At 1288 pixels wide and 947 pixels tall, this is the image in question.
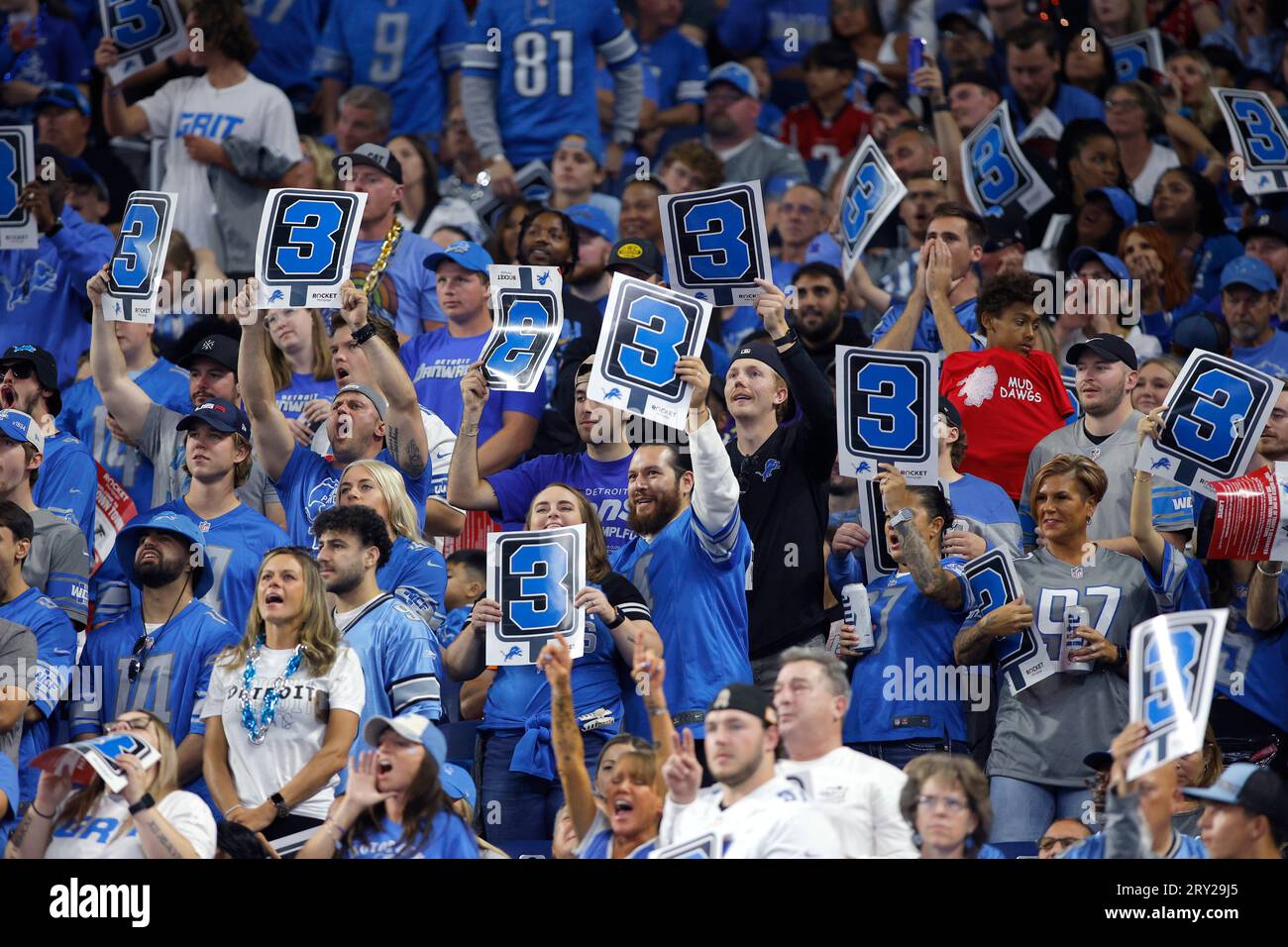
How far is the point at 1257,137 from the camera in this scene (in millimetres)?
9820

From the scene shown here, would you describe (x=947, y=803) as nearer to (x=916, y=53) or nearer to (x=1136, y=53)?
(x=916, y=53)

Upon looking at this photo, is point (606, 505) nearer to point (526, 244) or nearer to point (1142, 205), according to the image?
point (526, 244)

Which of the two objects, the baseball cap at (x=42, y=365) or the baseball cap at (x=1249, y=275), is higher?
the baseball cap at (x=1249, y=275)

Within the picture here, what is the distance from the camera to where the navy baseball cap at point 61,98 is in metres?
11.0

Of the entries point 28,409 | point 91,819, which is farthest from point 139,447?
point 91,819

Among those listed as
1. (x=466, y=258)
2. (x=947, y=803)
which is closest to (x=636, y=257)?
(x=466, y=258)

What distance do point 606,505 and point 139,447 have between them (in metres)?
2.00

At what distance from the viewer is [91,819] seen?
260 inches

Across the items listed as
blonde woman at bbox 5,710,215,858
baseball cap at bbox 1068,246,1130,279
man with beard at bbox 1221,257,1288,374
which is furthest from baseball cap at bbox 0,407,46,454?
man with beard at bbox 1221,257,1288,374

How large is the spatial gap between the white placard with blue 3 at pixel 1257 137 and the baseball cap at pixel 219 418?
15.5 feet

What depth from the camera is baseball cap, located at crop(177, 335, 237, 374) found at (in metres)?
8.62

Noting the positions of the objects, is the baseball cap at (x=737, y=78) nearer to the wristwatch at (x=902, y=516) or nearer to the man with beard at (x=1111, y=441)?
the man with beard at (x=1111, y=441)

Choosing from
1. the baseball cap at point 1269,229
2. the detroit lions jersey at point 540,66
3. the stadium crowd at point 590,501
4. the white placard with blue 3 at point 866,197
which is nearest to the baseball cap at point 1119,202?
the stadium crowd at point 590,501

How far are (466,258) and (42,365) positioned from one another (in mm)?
1801
